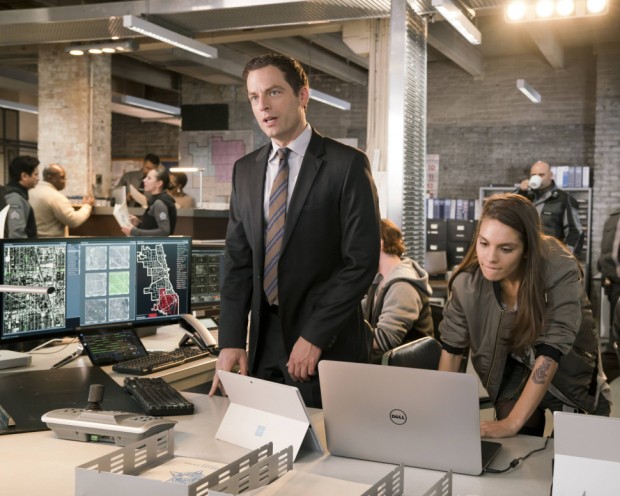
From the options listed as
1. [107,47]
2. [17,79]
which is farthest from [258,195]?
[17,79]

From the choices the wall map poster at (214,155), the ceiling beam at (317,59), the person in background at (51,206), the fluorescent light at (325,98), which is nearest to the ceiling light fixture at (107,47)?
the person in background at (51,206)

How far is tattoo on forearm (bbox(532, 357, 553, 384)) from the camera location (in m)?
2.09

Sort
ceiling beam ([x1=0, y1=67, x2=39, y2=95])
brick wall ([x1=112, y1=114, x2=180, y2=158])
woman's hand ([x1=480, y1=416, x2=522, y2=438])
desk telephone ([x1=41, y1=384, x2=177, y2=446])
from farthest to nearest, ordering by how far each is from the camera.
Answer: brick wall ([x1=112, y1=114, x2=180, y2=158]) < ceiling beam ([x1=0, y1=67, x2=39, y2=95]) < woman's hand ([x1=480, y1=416, x2=522, y2=438]) < desk telephone ([x1=41, y1=384, x2=177, y2=446])

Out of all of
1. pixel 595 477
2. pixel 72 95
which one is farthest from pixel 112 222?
pixel 595 477

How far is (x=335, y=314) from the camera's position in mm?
2078

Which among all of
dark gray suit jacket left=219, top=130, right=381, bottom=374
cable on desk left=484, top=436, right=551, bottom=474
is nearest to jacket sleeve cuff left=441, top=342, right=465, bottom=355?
dark gray suit jacket left=219, top=130, right=381, bottom=374

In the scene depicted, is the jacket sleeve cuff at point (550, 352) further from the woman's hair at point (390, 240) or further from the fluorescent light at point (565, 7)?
the fluorescent light at point (565, 7)

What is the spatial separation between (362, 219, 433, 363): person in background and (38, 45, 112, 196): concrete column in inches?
240

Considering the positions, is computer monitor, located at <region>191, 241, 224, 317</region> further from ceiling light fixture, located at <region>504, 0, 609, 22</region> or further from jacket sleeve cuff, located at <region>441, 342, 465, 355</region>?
ceiling light fixture, located at <region>504, 0, 609, 22</region>

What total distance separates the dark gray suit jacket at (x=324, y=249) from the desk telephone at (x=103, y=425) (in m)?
0.47

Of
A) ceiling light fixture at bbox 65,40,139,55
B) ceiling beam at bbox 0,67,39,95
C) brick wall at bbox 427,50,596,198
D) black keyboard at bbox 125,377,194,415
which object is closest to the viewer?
black keyboard at bbox 125,377,194,415

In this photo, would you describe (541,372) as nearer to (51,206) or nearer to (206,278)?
(206,278)

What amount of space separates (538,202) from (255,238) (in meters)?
6.30

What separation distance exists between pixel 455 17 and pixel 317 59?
18.2ft
